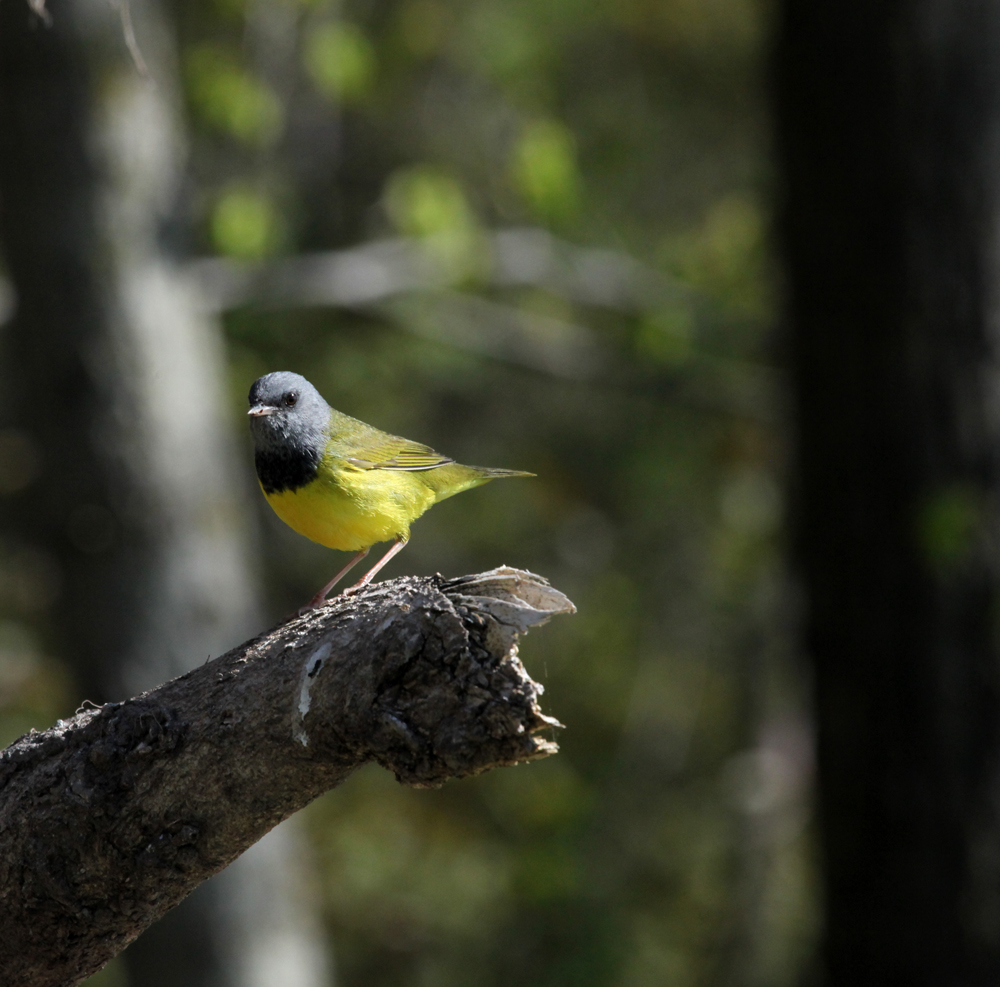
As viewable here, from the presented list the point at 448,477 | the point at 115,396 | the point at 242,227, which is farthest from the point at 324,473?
the point at 242,227

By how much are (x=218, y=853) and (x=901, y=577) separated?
13.8 ft

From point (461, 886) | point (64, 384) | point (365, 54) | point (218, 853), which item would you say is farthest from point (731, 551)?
point (218, 853)

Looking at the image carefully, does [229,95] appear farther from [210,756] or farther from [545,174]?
[210,756]

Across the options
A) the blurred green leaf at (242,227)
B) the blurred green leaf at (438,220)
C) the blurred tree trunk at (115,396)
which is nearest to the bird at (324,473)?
the blurred tree trunk at (115,396)

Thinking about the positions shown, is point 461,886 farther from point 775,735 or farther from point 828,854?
point 828,854

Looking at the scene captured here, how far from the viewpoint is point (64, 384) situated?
5.35m

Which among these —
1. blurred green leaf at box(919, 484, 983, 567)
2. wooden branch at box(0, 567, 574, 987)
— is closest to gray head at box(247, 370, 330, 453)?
wooden branch at box(0, 567, 574, 987)

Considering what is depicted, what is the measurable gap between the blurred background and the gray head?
2.28 metres

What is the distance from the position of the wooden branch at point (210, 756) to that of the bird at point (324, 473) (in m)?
0.68

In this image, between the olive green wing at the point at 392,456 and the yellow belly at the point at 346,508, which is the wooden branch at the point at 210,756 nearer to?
the yellow belly at the point at 346,508

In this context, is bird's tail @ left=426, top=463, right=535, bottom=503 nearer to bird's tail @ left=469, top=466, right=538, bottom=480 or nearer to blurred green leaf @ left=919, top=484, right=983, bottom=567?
bird's tail @ left=469, top=466, right=538, bottom=480

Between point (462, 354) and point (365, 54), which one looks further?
point (462, 354)

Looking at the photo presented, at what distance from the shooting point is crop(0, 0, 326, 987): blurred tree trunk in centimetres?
534

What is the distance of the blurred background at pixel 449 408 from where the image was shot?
541 centimetres
